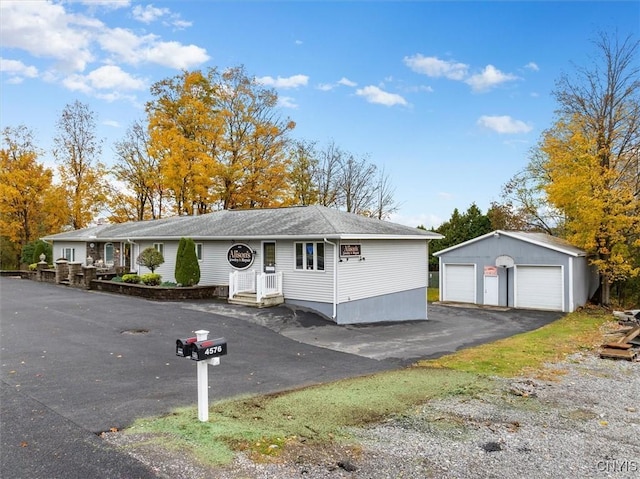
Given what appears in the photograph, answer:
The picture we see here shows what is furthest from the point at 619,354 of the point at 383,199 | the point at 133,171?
the point at 133,171

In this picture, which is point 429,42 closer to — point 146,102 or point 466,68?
point 466,68

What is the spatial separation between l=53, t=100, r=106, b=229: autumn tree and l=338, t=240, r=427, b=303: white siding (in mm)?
24993

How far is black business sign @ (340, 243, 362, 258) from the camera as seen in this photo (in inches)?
568

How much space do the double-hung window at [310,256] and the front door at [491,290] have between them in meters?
11.4

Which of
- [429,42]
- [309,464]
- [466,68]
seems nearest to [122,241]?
[429,42]

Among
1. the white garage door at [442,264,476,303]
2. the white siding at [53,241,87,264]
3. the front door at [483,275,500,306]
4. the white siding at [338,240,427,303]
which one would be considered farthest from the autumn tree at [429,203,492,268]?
the white siding at [53,241,87,264]

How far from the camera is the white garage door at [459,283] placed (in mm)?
22703

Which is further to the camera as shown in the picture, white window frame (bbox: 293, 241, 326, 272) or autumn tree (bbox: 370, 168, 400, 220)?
autumn tree (bbox: 370, 168, 400, 220)

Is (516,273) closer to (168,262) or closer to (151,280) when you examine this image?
(168,262)

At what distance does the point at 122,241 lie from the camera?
2325 centimetres

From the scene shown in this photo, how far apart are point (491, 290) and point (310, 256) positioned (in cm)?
1174

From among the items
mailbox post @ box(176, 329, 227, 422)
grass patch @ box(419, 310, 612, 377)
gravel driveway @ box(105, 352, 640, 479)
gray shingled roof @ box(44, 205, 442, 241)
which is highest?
gray shingled roof @ box(44, 205, 442, 241)

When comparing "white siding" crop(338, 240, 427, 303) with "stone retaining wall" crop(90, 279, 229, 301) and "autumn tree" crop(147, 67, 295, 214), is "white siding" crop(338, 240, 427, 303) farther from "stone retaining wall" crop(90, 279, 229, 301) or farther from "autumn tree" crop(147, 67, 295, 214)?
"autumn tree" crop(147, 67, 295, 214)

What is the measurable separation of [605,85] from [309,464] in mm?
24581
